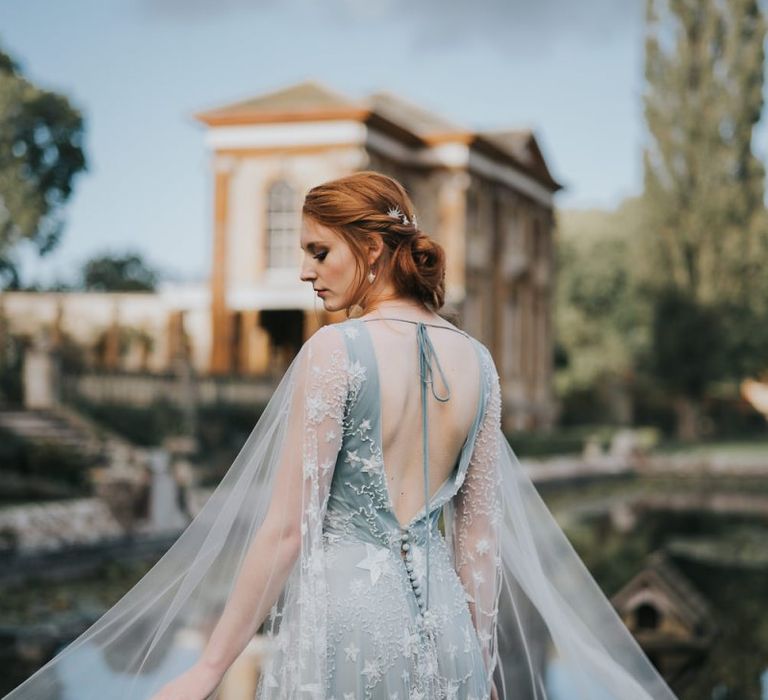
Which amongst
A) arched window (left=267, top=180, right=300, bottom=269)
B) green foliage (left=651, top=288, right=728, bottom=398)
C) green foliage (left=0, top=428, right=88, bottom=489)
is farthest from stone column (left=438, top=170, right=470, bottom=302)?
green foliage (left=0, top=428, right=88, bottom=489)

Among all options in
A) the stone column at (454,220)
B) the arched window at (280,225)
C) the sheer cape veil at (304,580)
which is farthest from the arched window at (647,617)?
the stone column at (454,220)

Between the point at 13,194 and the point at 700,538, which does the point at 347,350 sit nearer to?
the point at 13,194

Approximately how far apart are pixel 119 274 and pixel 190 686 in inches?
786

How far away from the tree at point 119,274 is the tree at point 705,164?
13.7 m

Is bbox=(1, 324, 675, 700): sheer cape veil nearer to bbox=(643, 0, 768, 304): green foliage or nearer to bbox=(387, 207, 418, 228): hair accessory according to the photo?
bbox=(387, 207, 418, 228): hair accessory

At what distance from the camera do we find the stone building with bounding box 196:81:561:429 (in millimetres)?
21828

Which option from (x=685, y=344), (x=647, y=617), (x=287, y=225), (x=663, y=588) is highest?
(x=287, y=225)

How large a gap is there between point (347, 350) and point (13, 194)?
7133 millimetres

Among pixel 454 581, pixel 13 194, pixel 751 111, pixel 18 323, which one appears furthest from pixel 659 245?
pixel 454 581

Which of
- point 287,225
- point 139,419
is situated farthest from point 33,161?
point 287,225

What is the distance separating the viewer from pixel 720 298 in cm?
2978

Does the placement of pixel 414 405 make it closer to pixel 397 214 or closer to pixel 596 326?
pixel 397 214

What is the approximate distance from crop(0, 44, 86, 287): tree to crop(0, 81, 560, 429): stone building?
6590 mm

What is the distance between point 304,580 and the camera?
1889 millimetres
